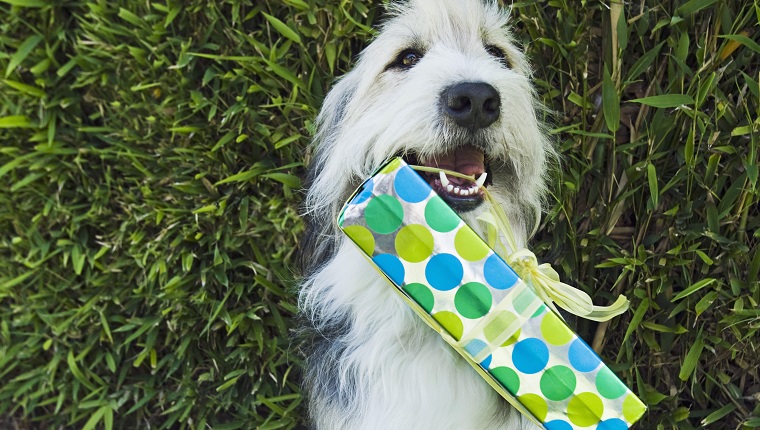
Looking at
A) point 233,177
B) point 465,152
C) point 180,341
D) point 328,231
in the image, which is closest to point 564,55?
point 465,152

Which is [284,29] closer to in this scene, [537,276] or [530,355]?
[537,276]

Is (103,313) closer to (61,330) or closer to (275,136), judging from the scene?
(61,330)

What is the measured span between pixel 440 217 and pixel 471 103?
242 millimetres

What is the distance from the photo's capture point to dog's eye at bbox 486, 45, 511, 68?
152 cm

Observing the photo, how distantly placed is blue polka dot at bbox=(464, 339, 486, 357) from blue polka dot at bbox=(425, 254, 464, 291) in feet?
0.38

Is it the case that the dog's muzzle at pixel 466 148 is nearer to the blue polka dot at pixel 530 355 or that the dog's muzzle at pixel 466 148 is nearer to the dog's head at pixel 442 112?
the dog's head at pixel 442 112

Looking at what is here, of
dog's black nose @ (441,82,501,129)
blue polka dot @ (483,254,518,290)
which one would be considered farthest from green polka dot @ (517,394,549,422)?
dog's black nose @ (441,82,501,129)

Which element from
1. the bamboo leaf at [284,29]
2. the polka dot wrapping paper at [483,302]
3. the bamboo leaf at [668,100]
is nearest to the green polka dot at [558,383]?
the polka dot wrapping paper at [483,302]

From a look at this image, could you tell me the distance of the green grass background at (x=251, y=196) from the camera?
1599 millimetres

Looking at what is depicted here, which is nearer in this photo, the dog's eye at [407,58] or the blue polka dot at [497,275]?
the blue polka dot at [497,275]

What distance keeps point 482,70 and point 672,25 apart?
597mm

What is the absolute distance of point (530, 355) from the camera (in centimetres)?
120

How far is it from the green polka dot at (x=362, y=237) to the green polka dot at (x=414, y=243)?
0.05 metres

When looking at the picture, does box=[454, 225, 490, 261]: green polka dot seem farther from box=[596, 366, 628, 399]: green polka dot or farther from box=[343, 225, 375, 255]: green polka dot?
box=[596, 366, 628, 399]: green polka dot
